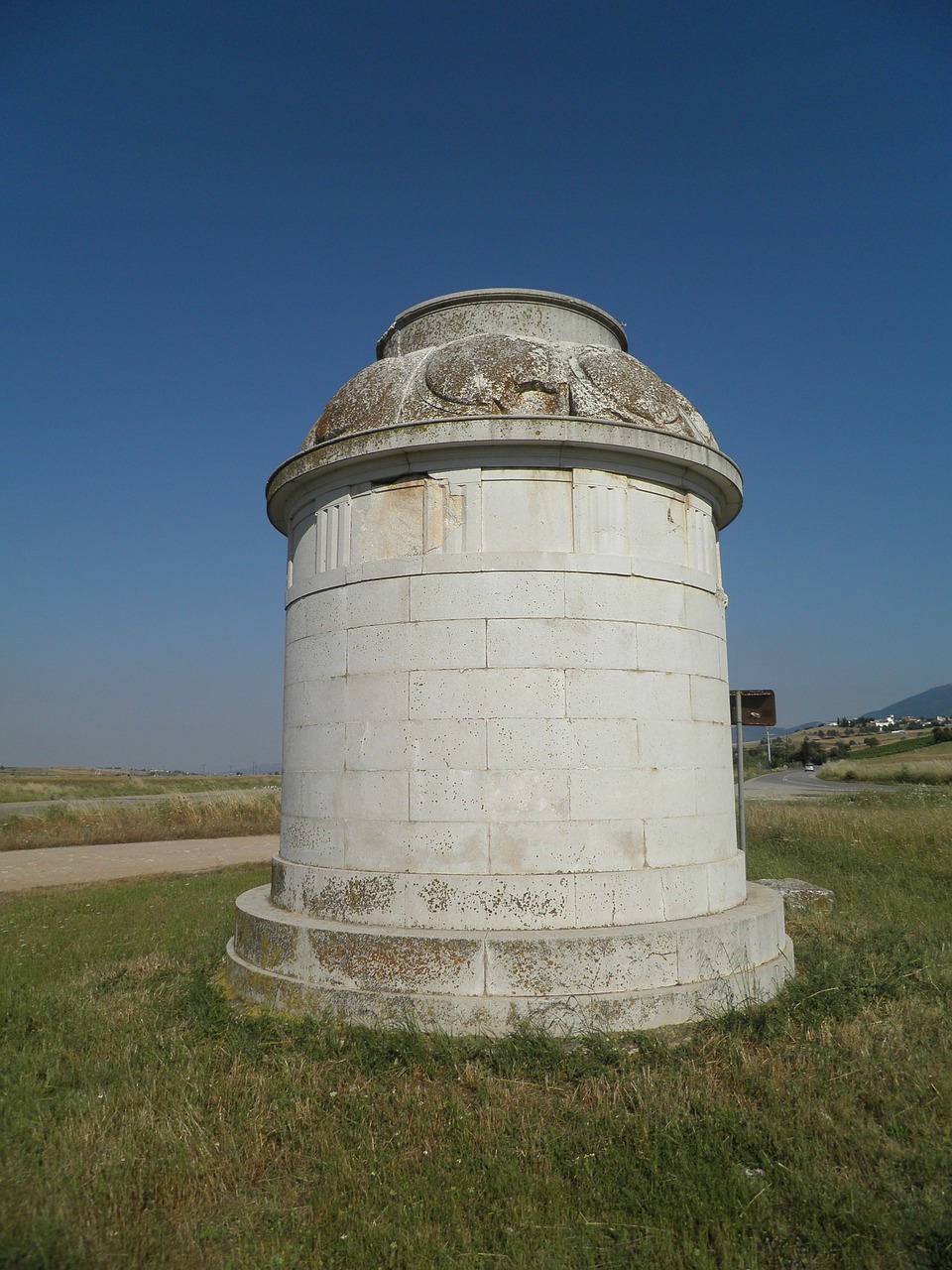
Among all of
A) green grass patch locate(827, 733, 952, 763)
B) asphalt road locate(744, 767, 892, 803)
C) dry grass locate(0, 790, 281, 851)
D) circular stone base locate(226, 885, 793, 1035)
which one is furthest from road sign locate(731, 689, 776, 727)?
green grass patch locate(827, 733, 952, 763)

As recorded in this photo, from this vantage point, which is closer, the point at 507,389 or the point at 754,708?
the point at 507,389

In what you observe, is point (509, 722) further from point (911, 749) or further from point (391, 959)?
point (911, 749)

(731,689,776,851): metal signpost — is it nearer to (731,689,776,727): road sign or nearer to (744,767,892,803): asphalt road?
(731,689,776,727): road sign

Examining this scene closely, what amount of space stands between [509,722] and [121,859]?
17.4 metres

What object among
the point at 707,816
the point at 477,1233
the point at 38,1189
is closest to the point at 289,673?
the point at 707,816

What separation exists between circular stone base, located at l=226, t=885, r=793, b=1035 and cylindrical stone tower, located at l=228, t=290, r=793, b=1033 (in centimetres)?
2

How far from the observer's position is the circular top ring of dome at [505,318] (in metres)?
7.77

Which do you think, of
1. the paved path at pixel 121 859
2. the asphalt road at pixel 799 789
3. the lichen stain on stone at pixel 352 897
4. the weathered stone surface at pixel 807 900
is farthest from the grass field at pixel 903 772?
the lichen stain on stone at pixel 352 897

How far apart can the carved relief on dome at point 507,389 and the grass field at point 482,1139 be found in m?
4.53

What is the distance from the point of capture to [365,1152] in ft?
14.0

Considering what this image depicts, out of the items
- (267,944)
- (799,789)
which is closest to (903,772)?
(799,789)

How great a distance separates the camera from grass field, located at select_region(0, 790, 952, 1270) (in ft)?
11.7

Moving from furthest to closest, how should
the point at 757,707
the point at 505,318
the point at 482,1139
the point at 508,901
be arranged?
the point at 757,707, the point at 505,318, the point at 508,901, the point at 482,1139

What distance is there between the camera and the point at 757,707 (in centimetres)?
1047
